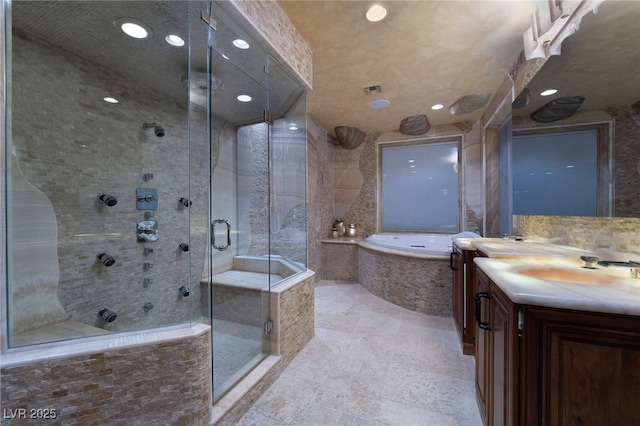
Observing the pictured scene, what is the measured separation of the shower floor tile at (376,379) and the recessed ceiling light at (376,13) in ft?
8.73

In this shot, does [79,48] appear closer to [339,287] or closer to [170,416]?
[170,416]

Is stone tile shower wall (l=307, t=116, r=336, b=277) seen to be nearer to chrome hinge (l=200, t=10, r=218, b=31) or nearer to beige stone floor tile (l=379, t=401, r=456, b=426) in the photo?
chrome hinge (l=200, t=10, r=218, b=31)

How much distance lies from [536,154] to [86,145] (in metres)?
3.45

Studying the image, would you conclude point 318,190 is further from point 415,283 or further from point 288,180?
point 415,283

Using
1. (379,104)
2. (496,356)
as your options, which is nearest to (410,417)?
(496,356)

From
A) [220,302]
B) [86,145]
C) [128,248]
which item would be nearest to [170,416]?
[220,302]

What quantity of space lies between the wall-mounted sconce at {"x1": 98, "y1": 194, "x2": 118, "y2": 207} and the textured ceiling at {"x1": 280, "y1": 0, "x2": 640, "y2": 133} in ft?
6.94

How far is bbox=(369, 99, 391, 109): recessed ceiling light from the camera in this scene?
336cm

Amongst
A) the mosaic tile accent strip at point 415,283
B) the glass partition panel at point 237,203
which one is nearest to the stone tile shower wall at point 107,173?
the glass partition panel at point 237,203

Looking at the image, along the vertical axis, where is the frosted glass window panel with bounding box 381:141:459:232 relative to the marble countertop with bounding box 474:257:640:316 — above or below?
above

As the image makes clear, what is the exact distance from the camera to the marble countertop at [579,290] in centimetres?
77

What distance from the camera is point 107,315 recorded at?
211 centimetres

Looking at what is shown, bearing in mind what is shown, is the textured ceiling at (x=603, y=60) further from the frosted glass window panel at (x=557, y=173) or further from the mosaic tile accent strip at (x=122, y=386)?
the mosaic tile accent strip at (x=122, y=386)

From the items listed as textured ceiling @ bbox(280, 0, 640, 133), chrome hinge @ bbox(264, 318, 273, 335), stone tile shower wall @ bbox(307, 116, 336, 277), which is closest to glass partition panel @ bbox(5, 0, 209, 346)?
chrome hinge @ bbox(264, 318, 273, 335)
